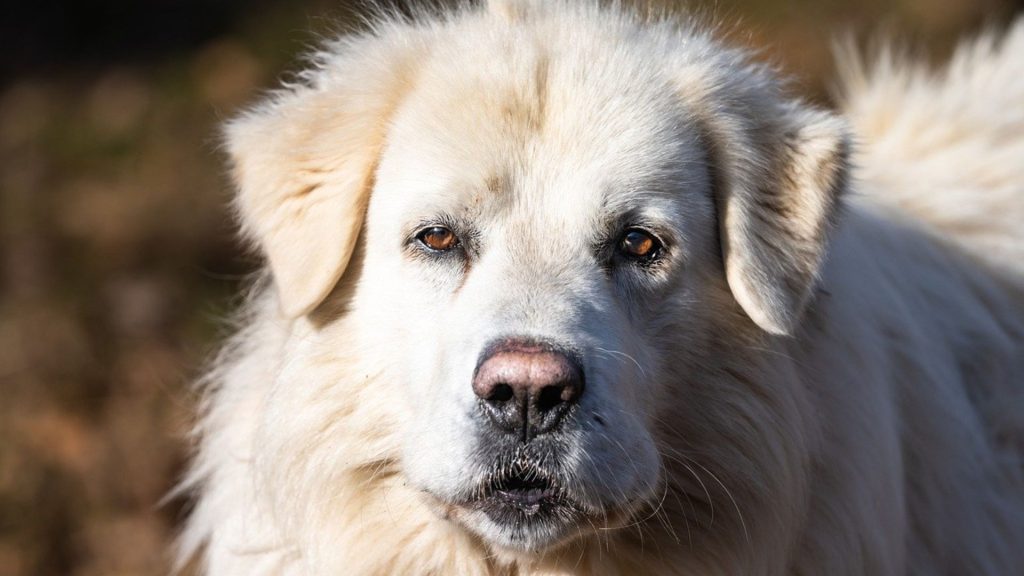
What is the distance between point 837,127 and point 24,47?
10108mm

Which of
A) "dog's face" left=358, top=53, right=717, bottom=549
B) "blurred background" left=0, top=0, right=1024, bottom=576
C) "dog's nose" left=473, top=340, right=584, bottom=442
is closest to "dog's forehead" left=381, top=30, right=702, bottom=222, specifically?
"dog's face" left=358, top=53, right=717, bottom=549

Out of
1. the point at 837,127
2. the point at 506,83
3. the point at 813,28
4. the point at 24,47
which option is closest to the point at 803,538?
the point at 837,127

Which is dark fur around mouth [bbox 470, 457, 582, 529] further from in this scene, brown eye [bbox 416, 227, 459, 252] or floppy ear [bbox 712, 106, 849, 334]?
floppy ear [bbox 712, 106, 849, 334]

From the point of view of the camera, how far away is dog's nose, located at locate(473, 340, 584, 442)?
3.15 meters

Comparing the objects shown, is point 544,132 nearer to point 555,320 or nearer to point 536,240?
point 536,240

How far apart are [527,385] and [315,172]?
3.78 feet

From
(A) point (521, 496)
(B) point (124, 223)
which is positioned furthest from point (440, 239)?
(B) point (124, 223)

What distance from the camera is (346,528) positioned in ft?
12.7

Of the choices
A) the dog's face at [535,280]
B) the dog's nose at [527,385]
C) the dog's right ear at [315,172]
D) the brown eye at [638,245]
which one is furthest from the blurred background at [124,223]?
the dog's nose at [527,385]

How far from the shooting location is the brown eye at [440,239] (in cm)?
368

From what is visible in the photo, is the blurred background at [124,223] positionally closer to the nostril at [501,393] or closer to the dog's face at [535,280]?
the dog's face at [535,280]

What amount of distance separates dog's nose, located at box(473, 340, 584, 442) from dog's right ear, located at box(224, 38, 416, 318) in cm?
82

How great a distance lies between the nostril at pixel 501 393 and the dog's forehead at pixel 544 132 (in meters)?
0.63

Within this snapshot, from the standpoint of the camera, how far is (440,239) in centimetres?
369
